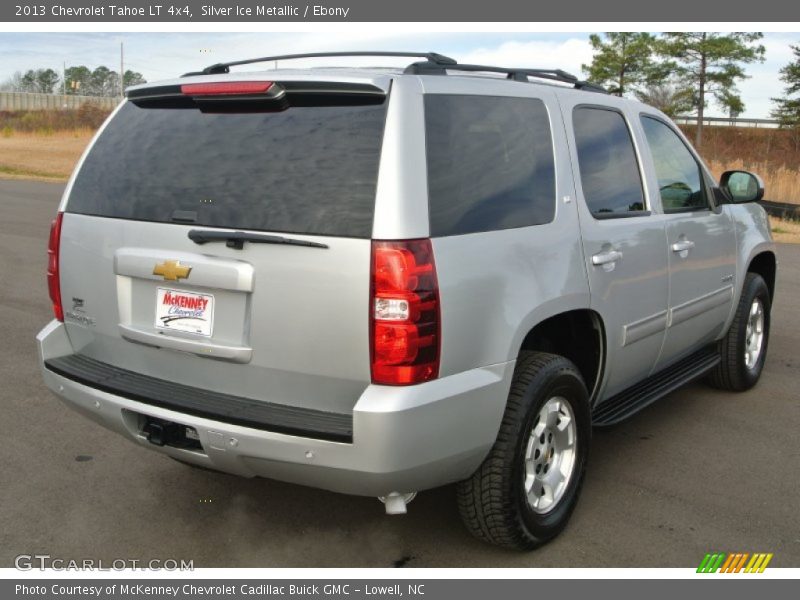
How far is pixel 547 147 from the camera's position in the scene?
378 cm

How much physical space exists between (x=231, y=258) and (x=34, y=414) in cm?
268

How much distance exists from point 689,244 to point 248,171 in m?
2.68

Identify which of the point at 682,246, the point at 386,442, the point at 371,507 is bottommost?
the point at 371,507

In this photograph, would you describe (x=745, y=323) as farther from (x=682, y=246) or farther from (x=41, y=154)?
(x=41, y=154)

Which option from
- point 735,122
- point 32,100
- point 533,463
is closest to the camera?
point 533,463

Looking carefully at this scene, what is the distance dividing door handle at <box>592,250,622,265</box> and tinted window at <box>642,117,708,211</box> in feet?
2.63

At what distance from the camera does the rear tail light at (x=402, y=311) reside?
9.43 feet

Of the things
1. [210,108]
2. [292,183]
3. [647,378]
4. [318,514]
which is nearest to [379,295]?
[292,183]

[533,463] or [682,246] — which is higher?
[682,246]

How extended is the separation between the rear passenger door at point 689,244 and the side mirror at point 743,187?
0.19 m

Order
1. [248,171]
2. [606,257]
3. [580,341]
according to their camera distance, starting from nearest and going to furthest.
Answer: [248,171]
[606,257]
[580,341]

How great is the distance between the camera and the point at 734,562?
3.49 metres

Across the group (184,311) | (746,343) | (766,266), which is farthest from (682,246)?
(184,311)
